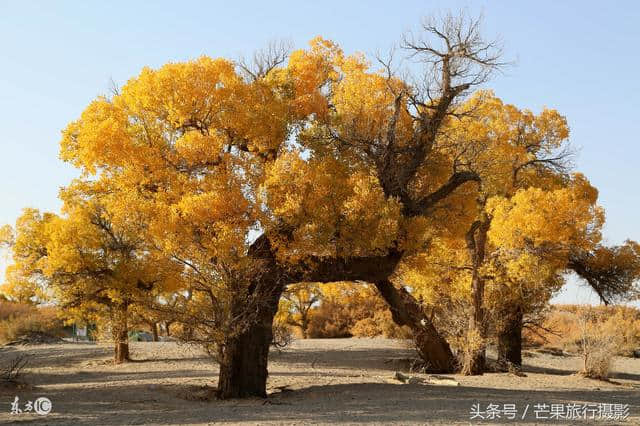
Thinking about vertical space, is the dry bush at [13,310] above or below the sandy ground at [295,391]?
above

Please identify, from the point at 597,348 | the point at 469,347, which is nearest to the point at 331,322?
the point at 469,347

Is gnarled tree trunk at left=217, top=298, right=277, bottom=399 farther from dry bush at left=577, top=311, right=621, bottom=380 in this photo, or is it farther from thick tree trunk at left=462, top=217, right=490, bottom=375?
dry bush at left=577, top=311, right=621, bottom=380

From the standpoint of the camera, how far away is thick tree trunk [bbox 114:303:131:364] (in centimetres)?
1897

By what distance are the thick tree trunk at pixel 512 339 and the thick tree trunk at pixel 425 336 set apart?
2.53m

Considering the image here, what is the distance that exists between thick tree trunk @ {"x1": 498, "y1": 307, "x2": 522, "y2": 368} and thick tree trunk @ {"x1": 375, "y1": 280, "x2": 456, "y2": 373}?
253 cm

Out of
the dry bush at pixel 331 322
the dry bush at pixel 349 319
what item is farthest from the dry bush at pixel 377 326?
the dry bush at pixel 331 322

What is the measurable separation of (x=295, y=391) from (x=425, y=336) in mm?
5970

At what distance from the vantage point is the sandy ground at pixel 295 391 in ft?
36.6

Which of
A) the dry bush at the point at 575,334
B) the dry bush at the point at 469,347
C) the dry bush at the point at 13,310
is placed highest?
the dry bush at the point at 13,310

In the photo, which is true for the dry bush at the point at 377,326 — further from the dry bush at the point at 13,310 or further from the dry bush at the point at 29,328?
the dry bush at the point at 13,310

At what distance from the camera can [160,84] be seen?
45.0 ft

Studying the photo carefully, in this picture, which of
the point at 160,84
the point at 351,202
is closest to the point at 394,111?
the point at 351,202

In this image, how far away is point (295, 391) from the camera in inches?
600

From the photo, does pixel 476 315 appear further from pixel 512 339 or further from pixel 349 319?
pixel 349 319
